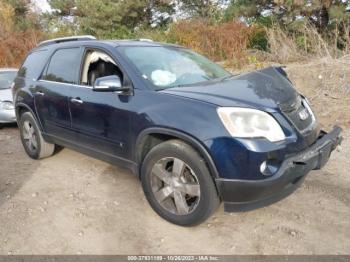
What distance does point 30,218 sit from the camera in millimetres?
3572

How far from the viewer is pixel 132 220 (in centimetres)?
347

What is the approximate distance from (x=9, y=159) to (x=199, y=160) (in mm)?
3811

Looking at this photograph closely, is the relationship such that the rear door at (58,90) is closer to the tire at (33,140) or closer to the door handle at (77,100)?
the door handle at (77,100)

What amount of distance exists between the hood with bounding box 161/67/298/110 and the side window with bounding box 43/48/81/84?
154 centimetres

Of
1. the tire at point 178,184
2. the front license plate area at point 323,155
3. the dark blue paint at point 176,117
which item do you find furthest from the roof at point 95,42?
the front license plate area at point 323,155

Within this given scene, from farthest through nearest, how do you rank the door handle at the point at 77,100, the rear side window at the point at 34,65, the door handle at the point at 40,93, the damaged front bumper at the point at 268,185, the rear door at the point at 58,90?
the rear side window at the point at 34,65
the door handle at the point at 40,93
the rear door at the point at 58,90
the door handle at the point at 77,100
the damaged front bumper at the point at 268,185

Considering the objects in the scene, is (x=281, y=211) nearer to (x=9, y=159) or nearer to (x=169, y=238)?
(x=169, y=238)

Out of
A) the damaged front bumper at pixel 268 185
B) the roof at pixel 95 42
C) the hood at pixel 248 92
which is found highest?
the roof at pixel 95 42

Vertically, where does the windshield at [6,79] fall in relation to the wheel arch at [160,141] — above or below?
below

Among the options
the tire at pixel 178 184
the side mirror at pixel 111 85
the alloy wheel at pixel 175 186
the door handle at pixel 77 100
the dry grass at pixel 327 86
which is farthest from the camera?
A: the dry grass at pixel 327 86

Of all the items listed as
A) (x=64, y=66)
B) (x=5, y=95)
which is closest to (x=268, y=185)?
(x=64, y=66)

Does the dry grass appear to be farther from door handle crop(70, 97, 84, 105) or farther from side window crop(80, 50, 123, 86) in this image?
door handle crop(70, 97, 84, 105)

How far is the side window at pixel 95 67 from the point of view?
4176mm

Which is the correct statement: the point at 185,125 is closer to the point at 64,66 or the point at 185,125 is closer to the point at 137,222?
the point at 137,222
